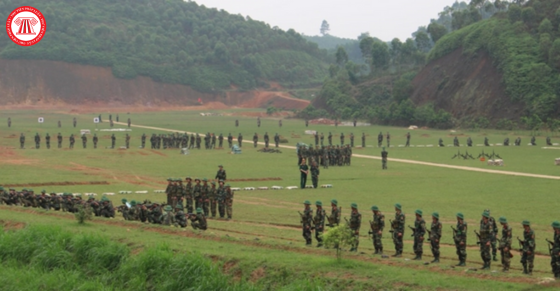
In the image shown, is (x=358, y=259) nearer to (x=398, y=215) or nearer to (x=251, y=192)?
(x=398, y=215)

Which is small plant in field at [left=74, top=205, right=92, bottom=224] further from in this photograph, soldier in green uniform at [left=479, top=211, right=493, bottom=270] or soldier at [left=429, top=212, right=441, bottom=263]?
soldier in green uniform at [left=479, top=211, right=493, bottom=270]

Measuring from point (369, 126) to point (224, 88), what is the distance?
64881mm

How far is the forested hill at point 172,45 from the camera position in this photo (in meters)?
146

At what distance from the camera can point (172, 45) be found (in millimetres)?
160750

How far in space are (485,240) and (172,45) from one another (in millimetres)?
Result: 149071

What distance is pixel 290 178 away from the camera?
128 feet

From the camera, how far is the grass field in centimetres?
1638

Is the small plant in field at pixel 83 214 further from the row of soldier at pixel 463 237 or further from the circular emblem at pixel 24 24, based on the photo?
the circular emblem at pixel 24 24

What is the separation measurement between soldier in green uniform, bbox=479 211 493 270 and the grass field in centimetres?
71

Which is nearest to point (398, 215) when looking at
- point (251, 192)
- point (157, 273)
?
point (157, 273)

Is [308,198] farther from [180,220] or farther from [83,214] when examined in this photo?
[83,214]

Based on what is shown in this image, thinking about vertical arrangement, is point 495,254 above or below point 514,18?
below

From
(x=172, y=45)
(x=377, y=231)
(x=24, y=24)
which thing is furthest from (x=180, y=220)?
(x=172, y=45)

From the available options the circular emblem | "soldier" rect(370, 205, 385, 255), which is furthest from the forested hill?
"soldier" rect(370, 205, 385, 255)
